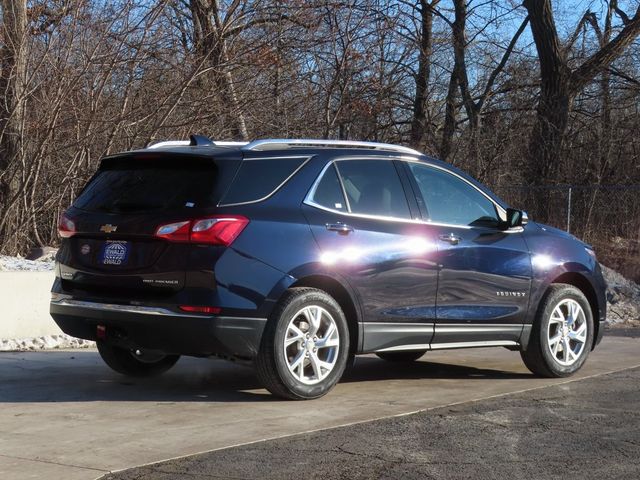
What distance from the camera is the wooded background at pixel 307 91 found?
1300 centimetres

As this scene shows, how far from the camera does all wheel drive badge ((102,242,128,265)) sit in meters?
6.96

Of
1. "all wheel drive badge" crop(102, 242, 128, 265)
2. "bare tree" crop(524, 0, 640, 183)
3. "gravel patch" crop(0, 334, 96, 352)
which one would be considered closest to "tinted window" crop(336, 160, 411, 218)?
"all wheel drive badge" crop(102, 242, 128, 265)

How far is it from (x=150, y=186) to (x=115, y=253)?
53 centimetres

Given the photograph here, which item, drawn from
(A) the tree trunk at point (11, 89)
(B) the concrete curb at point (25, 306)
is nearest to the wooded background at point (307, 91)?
(A) the tree trunk at point (11, 89)

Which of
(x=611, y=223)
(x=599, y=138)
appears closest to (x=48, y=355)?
(x=611, y=223)

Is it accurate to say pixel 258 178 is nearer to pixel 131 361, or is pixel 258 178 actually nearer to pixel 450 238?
pixel 450 238

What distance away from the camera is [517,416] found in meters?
6.71

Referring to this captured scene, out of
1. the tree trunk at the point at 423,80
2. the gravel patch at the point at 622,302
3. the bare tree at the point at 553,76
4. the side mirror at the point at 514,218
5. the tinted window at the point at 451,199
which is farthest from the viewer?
the bare tree at the point at 553,76

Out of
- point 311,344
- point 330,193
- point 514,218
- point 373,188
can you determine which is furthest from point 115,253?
point 514,218

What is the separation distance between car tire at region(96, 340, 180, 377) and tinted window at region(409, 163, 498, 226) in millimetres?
2426

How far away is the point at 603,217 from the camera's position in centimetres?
1828

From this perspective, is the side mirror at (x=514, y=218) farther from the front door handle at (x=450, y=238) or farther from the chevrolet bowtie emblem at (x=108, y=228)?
the chevrolet bowtie emblem at (x=108, y=228)

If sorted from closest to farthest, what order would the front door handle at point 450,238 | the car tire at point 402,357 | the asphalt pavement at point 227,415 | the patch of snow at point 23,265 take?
the asphalt pavement at point 227,415 → the front door handle at point 450,238 → the car tire at point 402,357 → the patch of snow at point 23,265

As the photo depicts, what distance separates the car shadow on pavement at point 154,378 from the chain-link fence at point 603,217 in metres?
9.41
